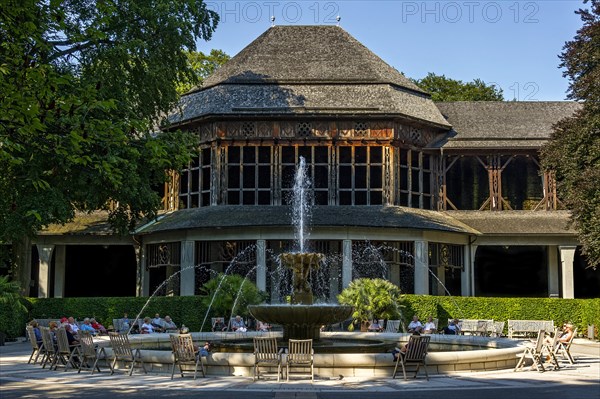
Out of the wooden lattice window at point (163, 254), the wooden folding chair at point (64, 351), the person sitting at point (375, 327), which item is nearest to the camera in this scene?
the wooden folding chair at point (64, 351)

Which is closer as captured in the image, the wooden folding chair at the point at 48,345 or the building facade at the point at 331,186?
the wooden folding chair at the point at 48,345

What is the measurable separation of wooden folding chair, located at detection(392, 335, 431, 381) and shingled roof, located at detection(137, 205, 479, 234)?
17490mm

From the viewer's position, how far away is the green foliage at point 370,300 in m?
29.8

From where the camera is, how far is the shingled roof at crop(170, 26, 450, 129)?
122ft

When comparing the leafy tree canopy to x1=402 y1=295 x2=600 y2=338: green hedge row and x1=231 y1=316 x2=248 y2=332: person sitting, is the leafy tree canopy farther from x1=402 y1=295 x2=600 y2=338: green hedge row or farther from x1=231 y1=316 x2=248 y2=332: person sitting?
x1=402 y1=295 x2=600 y2=338: green hedge row

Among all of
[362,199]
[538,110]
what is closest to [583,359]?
[362,199]

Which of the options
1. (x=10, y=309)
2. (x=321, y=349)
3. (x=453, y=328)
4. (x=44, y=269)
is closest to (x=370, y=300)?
(x=453, y=328)

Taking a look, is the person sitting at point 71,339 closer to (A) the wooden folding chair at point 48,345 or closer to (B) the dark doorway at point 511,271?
A: (A) the wooden folding chair at point 48,345

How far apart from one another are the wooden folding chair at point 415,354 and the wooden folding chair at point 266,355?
2.32 metres

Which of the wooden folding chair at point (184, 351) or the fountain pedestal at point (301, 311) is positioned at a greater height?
the fountain pedestal at point (301, 311)

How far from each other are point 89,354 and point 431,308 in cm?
1671

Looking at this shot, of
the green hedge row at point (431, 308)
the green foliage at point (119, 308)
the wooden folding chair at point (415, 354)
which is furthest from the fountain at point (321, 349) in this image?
the green hedge row at point (431, 308)

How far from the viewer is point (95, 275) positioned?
46094mm

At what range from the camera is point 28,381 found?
53.3ft
